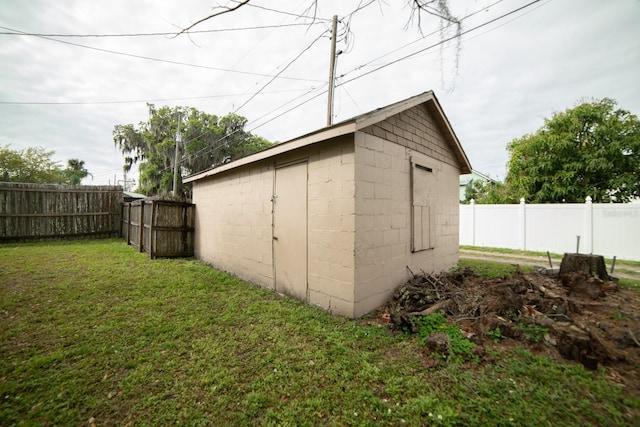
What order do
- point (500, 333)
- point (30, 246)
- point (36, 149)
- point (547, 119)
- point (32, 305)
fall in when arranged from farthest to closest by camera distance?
point (36, 149) < point (547, 119) < point (30, 246) < point (32, 305) < point (500, 333)

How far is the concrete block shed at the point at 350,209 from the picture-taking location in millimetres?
3787

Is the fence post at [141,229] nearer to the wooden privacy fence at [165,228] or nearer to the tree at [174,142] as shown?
the wooden privacy fence at [165,228]

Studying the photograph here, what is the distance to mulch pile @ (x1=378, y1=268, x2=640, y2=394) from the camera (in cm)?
262

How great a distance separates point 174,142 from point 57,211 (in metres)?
11.5

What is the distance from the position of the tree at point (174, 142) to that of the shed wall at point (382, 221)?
1892 cm

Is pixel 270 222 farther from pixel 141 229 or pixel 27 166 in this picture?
pixel 27 166

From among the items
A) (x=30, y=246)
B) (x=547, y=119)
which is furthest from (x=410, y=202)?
(x=30, y=246)

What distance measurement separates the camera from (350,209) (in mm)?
3709

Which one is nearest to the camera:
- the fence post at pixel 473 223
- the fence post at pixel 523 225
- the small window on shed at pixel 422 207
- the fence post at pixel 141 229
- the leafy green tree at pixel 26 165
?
the small window on shed at pixel 422 207

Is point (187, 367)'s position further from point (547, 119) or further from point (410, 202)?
point (547, 119)

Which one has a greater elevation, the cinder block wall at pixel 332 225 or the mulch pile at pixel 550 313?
the cinder block wall at pixel 332 225

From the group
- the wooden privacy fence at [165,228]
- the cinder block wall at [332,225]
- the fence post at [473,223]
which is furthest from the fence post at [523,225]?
the wooden privacy fence at [165,228]

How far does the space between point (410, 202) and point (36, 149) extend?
97.6 ft

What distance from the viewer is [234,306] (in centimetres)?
423
